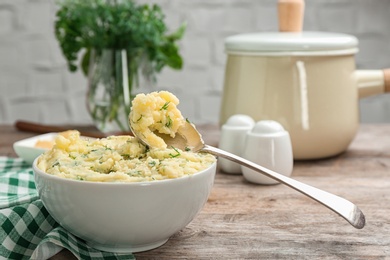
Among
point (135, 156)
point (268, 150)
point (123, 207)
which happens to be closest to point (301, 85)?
point (268, 150)

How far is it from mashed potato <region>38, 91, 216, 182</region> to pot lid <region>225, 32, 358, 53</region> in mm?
428

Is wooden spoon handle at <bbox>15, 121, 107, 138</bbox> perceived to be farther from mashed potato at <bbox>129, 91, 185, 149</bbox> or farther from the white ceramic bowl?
the white ceramic bowl

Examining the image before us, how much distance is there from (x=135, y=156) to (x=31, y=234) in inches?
7.5

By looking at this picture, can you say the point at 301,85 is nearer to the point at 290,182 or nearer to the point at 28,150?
the point at 290,182

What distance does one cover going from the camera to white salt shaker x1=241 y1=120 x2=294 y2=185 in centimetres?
117

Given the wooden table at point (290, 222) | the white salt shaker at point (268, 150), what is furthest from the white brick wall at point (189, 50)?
the white salt shaker at point (268, 150)

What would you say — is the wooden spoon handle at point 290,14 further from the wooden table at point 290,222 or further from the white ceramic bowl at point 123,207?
the white ceramic bowl at point 123,207

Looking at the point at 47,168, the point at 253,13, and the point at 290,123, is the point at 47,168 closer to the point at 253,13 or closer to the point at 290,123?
the point at 290,123

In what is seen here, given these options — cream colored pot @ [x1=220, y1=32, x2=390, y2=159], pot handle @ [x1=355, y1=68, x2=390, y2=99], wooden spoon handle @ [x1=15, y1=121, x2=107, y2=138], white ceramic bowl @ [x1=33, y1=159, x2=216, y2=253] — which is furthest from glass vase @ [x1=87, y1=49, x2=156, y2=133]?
white ceramic bowl @ [x1=33, y1=159, x2=216, y2=253]

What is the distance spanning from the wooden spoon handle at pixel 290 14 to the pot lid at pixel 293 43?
59 millimetres

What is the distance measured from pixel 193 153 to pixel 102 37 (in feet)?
2.39

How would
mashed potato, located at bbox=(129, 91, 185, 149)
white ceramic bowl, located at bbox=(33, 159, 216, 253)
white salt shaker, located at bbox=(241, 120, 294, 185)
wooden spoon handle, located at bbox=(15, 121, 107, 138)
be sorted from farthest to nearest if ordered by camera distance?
wooden spoon handle, located at bbox=(15, 121, 107, 138), white salt shaker, located at bbox=(241, 120, 294, 185), mashed potato, located at bbox=(129, 91, 185, 149), white ceramic bowl, located at bbox=(33, 159, 216, 253)

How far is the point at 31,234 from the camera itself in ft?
2.87

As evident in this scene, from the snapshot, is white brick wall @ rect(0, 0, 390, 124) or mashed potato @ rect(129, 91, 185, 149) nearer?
mashed potato @ rect(129, 91, 185, 149)
